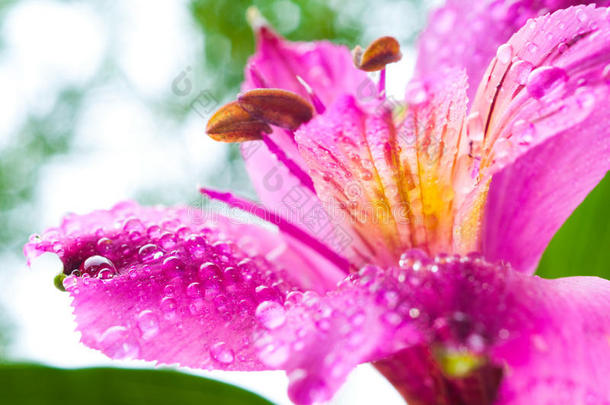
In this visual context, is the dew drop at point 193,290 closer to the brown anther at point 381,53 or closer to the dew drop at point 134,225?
the dew drop at point 134,225

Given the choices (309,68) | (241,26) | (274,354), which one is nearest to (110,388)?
(274,354)

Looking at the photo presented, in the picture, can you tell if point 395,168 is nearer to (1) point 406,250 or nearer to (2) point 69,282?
(1) point 406,250

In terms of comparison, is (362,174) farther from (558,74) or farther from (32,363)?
(32,363)

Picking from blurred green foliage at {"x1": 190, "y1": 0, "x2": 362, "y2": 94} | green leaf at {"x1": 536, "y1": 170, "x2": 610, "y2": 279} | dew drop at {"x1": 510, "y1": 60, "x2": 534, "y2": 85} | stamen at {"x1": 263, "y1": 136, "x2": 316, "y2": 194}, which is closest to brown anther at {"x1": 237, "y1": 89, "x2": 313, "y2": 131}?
stamen at {"x1": 263, "y1": 136, "x2": 316, "y2": 194}

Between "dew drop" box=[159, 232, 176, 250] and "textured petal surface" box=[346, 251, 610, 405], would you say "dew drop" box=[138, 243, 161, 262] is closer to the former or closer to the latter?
"dew drop" box=[159, 232, 176, 250]

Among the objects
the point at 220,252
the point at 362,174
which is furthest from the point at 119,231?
the point at 362,174

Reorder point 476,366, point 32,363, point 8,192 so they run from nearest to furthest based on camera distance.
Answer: point 476,366 → point 32,363 → point 8,192

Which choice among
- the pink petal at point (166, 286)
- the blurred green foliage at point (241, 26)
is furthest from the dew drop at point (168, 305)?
the blurred green foliage at point (241, 26)
